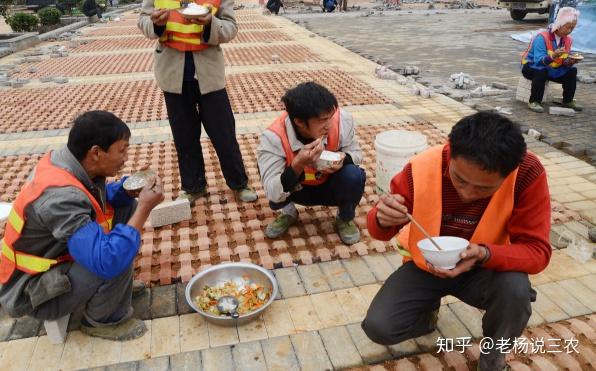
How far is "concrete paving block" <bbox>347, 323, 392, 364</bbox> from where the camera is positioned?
224 cm

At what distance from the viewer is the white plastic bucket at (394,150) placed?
342 cm

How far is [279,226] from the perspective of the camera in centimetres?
333

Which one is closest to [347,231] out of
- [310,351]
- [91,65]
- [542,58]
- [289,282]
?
[289,282]

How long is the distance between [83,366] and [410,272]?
1.62m

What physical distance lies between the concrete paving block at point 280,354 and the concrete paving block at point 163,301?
0.60 m

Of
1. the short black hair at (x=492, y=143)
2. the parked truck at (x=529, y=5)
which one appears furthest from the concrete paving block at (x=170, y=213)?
the parked truck at (x=529, y=5)

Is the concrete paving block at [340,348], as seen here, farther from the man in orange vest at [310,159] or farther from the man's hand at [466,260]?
the man in orange vest at [310,159]

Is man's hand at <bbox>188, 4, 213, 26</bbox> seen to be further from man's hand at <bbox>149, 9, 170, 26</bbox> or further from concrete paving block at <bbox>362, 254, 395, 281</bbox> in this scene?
concrete paving block at <bbox>362, 254, 395, 281</bbox>

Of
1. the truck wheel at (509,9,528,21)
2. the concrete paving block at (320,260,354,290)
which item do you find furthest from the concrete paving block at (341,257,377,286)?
the truck wheel at (509,9,528,21)

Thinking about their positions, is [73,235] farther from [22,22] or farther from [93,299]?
[22,22]

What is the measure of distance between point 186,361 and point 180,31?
2.21m

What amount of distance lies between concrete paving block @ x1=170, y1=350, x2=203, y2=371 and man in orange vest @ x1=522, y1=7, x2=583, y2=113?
→ 5.59 m

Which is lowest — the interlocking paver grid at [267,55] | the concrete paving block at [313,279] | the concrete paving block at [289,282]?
the concrete paving block at [289,282]

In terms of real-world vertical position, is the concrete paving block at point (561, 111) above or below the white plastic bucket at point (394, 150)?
below
